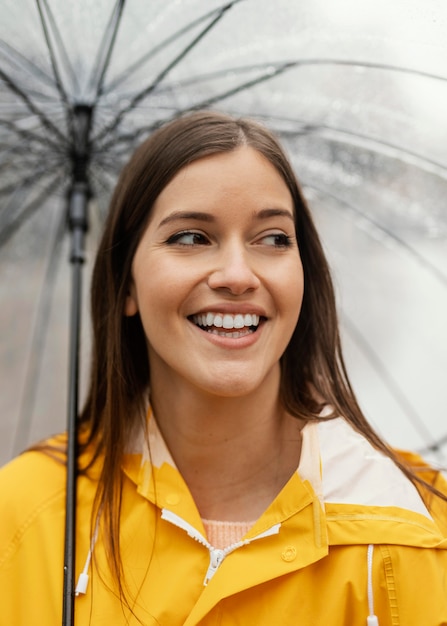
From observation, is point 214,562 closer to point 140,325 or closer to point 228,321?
point 228,321

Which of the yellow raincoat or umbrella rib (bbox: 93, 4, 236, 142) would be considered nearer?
the yellow raincoat

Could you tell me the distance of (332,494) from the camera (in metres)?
2.12

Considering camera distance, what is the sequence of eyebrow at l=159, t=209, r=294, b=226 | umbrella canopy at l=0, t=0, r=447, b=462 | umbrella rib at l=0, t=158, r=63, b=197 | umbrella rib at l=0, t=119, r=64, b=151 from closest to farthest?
eyebrow at l=159, t=209, r=294, b=226 < umbrella canopy at l=0, t=0, r=447, b=462 < umbrella rib at l=0, t=119, r=64, b=151 < umbrella rib at l=0, t=158, r=63, b=197

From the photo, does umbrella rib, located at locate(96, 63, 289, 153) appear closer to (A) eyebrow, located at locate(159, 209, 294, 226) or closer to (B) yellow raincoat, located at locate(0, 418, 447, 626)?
(A) eyebrow, located at locate(159, 209, 294, 226)

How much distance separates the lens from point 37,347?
12.4 feet

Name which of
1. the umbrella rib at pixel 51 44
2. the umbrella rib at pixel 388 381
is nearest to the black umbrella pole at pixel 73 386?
the umbrella rib at pixel 51 44

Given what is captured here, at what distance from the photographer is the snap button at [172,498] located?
2.20 metres

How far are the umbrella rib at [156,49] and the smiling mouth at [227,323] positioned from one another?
1026 millimetres

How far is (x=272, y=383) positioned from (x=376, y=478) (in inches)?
19.2

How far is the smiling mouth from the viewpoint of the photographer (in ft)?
6.96

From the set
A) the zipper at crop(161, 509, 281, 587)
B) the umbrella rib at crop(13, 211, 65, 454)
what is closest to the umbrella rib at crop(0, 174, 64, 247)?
the umbrella rib at crop(13, 211, 65, 454)

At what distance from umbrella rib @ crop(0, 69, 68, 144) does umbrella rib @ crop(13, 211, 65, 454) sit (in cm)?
79

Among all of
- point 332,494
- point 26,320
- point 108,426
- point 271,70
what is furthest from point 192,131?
point 26,320

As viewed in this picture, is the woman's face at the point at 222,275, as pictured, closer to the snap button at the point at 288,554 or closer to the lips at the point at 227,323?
the lips at the point at 227,323
